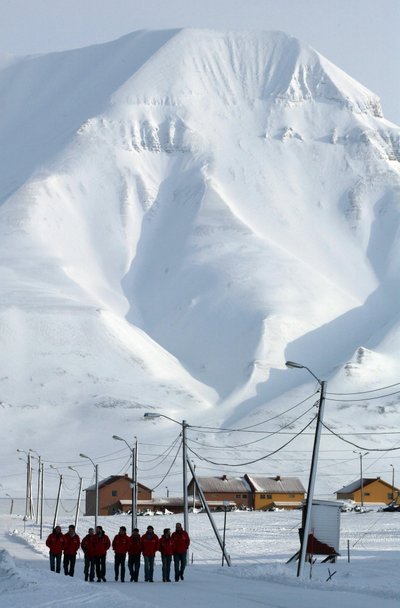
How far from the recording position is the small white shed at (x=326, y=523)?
63.9 meters

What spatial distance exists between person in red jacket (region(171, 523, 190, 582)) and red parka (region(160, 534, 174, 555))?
0.15m

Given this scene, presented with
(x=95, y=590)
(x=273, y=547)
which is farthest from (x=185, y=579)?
(x=273, y=547)

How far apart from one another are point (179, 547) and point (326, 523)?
83.5 feet

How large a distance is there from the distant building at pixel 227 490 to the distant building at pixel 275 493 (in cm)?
118

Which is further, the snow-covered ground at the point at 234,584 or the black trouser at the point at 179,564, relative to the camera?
the black trouser at the point at 179,564

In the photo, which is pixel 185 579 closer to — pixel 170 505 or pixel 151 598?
pixel 151 598

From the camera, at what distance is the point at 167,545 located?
133 feet

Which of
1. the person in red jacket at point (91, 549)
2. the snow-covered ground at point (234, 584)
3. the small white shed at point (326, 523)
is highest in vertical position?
the small white shed at point (326, 523)

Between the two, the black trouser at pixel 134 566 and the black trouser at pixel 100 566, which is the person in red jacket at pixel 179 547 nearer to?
the black trouser at pixel 134 566

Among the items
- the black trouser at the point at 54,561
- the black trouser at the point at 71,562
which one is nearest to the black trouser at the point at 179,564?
the black trouser at the point at 71,562

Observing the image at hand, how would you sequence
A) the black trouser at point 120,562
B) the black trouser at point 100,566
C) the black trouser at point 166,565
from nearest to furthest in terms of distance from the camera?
the black trouser at point 100,566, the black trouser at point 166,565, the black trouser at point 120,562

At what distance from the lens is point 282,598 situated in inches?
1304

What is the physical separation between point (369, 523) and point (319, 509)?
43.2 metres

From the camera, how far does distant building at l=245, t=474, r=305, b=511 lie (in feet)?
552
